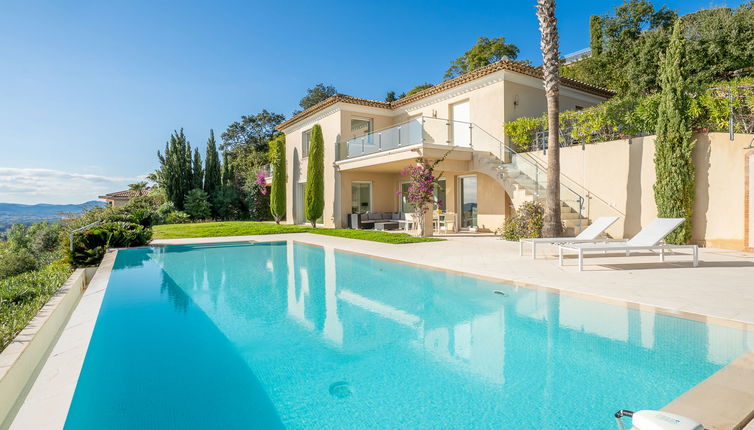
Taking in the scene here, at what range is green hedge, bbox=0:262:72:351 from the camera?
4.15 m

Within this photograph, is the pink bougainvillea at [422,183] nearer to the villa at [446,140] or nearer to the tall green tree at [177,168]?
the villa at [446,140]

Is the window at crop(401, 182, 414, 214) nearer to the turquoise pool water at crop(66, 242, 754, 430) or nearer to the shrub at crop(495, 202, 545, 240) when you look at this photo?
the shrub at crop(495, 202, 545, 240)

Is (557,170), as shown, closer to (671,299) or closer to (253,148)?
(671,299)

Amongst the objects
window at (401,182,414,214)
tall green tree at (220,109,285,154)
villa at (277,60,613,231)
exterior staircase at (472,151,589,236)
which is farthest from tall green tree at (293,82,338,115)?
exterior staircase at (472,151,589,236)

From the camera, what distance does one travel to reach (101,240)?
1166 centimetres

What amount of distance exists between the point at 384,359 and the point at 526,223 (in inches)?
407

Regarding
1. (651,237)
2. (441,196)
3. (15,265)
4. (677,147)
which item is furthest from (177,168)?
(677,147)

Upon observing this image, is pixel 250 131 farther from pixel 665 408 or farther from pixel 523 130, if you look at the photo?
pixel 665 408

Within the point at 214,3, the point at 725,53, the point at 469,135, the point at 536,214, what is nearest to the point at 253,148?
the point at 214,3

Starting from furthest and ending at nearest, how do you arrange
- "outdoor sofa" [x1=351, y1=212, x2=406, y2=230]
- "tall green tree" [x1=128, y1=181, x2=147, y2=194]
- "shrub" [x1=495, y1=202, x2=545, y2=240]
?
1. "tall green tree" [x1=128, y1=181, x2=147, y2=194]
2. "outdoor sofa" [x1=351, y1=212, x2=406, y2=230]
3. "shrub" [x1=495, y1=202, x2=545, y2=240]

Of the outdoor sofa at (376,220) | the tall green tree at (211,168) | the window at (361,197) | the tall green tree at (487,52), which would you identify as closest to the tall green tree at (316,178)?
the window at (361,197)

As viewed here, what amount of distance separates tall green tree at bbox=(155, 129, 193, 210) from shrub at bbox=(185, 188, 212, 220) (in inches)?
24.5

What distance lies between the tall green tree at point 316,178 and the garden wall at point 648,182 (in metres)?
10.9

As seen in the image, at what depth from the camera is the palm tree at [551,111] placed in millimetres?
12039
